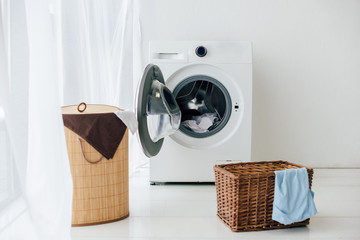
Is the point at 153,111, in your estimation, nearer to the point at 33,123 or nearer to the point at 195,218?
the point at 195,218

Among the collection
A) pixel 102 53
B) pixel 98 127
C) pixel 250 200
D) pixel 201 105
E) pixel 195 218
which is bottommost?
pixel 195 218

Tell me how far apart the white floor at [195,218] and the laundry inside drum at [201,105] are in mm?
403

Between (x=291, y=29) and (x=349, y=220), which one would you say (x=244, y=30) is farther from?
(x=349, y=220)

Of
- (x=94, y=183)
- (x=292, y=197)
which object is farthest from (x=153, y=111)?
(x=292, y=197)

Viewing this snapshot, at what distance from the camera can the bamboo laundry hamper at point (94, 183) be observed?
1528 millimetres

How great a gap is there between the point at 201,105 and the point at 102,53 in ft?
2.32

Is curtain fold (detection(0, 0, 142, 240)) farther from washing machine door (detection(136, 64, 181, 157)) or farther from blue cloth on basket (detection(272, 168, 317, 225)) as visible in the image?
blue cloth on basket (detection(272, 168, 317, 225))

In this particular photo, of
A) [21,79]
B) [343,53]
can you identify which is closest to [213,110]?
[343,53]

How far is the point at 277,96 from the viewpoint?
9.11 ft

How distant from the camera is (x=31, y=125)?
2.84ft

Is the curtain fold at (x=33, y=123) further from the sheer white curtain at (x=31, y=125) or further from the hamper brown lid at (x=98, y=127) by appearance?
the hamper brown lid at (x=98, y=127)

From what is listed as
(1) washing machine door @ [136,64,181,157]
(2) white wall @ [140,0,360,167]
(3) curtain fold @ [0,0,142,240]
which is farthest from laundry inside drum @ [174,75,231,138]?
(3) curtain fold @ [0,0,142,240]

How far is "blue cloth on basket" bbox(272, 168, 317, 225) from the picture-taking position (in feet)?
4.84

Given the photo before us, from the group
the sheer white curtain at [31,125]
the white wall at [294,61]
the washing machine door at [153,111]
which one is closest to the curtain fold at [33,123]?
the sheer white curtain at [31,125]
